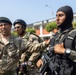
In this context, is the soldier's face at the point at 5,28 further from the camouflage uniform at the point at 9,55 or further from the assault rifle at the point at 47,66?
the assault rifle at the point at 47,66

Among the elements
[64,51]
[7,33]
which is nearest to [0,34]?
[7,33]

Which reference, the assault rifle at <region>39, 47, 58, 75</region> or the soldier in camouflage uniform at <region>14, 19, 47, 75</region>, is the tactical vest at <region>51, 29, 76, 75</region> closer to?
the assault rifle at <region>39, 47, 58, 75</region>

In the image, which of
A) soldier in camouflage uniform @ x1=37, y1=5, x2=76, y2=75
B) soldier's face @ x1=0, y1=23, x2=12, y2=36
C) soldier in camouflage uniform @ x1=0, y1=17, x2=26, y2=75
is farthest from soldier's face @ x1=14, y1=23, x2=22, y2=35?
soldier in camouflage uniform @ x1=37, y1=5, x2=76, y2=75

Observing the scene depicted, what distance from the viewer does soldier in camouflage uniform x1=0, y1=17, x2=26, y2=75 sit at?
211 inches

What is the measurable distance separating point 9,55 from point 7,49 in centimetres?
11

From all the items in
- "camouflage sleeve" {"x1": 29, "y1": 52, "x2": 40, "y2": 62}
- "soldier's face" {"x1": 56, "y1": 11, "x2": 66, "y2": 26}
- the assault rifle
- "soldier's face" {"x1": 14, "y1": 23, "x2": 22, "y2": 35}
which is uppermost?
"soldier's face" {"x1": 56, "y1": 11, "x2": 66, "y2": 26}

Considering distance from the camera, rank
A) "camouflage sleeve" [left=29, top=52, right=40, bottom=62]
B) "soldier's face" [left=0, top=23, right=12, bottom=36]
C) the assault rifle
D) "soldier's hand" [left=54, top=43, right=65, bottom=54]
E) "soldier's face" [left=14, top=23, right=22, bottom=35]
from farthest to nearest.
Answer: "soldier's face" [left=14, top=23, right=22, bottom=35]
"camouflage sleeve" [left=29, top=52, right=40, bottom=62]
"soldier's face" [left=0, top=23, right=12, bottom=36]
the assault rifle
"soldier's hand" [left=54, top=43, right=65, bottom=54]

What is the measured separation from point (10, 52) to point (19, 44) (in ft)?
0.73

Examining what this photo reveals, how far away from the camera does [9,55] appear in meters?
5.42

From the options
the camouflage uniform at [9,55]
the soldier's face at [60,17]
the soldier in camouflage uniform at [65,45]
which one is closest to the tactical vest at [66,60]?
the soldier in camouflage uniform at [65,45]

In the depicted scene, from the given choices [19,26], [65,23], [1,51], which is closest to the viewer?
[65,23]

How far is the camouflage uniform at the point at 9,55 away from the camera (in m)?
5.38

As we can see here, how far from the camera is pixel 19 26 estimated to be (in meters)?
7.54

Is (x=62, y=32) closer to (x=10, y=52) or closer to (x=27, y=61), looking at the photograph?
(x=10, y=52)
